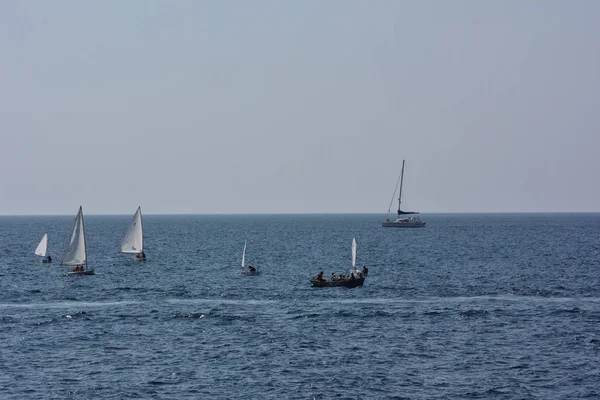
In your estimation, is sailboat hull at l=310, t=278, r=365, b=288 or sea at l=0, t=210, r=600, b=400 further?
sailboat hull at l=310, t=278, r=365, b=288

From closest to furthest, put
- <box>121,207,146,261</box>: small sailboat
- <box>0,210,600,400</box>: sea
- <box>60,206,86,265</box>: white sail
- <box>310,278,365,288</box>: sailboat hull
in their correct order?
<box>0,210,600,400</box>: sea, <box>310,278,365,288</box>: sailboat hull, <box>60,206,86,265</box>: white sail, <box>121,207,146,261</box>: small sailboat

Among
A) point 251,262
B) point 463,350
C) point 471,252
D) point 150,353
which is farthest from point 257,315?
point 471,252

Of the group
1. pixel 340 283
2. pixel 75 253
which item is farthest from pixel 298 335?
pixel 75 253

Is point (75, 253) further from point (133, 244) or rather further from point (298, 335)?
point (298, 335)

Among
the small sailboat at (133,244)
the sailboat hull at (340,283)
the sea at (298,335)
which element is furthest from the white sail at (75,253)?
the sailboat hull at (340,283)

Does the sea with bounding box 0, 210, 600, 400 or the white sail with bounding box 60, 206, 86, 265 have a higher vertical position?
the white sail with bounding box 60, 206, 86, 265

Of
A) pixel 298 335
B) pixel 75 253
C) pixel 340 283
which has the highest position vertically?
pixel 75 253

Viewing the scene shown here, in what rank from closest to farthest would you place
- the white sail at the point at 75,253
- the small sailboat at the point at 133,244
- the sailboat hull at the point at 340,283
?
1. the sailboat hull at the point at 340,283
2. the white sail at the point at 75,253
3. the small sailboat at the point at 133,244

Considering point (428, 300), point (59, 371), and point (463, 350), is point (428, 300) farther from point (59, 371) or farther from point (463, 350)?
point (59, 371)

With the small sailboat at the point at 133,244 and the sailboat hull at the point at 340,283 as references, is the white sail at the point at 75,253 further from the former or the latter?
the sailboat hull at the point at 340,283

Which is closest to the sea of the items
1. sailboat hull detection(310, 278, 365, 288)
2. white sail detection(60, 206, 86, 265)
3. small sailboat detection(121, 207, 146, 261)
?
sailboat hull detection(310, 278, 365, 288)

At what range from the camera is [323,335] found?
6606cm

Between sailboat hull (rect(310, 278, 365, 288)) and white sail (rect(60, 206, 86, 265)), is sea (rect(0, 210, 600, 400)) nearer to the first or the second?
sailboat hull (rect(310, 278, 365, 288))

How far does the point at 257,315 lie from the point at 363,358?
64.8 feet
